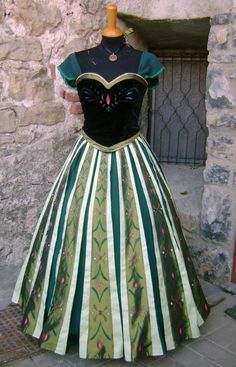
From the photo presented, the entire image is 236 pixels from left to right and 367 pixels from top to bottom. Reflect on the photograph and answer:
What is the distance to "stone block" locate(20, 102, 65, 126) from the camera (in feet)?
8.07

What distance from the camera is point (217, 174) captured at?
2410 millimetres

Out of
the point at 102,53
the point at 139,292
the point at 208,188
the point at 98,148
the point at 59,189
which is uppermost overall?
the point at 102,53

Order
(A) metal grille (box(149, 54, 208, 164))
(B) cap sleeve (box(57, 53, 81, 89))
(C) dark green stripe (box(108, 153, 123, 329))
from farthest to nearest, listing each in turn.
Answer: (A) metal grille (box(149, 54, 208, 164)), (B) cap sleeve (box(57, 53, 81, 89)), (C) dark green stripe (box(108, 153, 123, 329))

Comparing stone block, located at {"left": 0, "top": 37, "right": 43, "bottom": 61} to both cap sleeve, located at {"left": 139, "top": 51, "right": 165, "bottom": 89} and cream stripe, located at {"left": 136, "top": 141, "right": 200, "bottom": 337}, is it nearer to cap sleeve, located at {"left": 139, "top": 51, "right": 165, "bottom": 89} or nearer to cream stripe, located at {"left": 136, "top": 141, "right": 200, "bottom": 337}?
cap sleeve, located at {"left": 139, "top": 51, "right": 165, "bottom": 89}

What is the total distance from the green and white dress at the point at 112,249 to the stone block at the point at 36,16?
623mm

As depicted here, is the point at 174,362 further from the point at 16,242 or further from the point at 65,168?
the point at 16,242

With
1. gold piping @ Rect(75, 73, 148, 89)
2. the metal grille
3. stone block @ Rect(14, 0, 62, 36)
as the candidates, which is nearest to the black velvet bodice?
gold piping @ Rect(75, 73, 148, 89)

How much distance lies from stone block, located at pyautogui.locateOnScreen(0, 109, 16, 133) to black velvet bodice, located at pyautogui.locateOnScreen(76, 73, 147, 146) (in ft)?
2.21

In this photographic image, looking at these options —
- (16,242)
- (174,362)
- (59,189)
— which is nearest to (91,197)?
(59,189)

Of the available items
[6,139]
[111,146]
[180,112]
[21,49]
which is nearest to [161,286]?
[111,146]

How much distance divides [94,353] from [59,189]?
67cm

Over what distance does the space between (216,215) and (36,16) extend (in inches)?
55.4

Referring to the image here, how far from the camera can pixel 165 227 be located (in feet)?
6.10

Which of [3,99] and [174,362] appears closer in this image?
[174,362]
